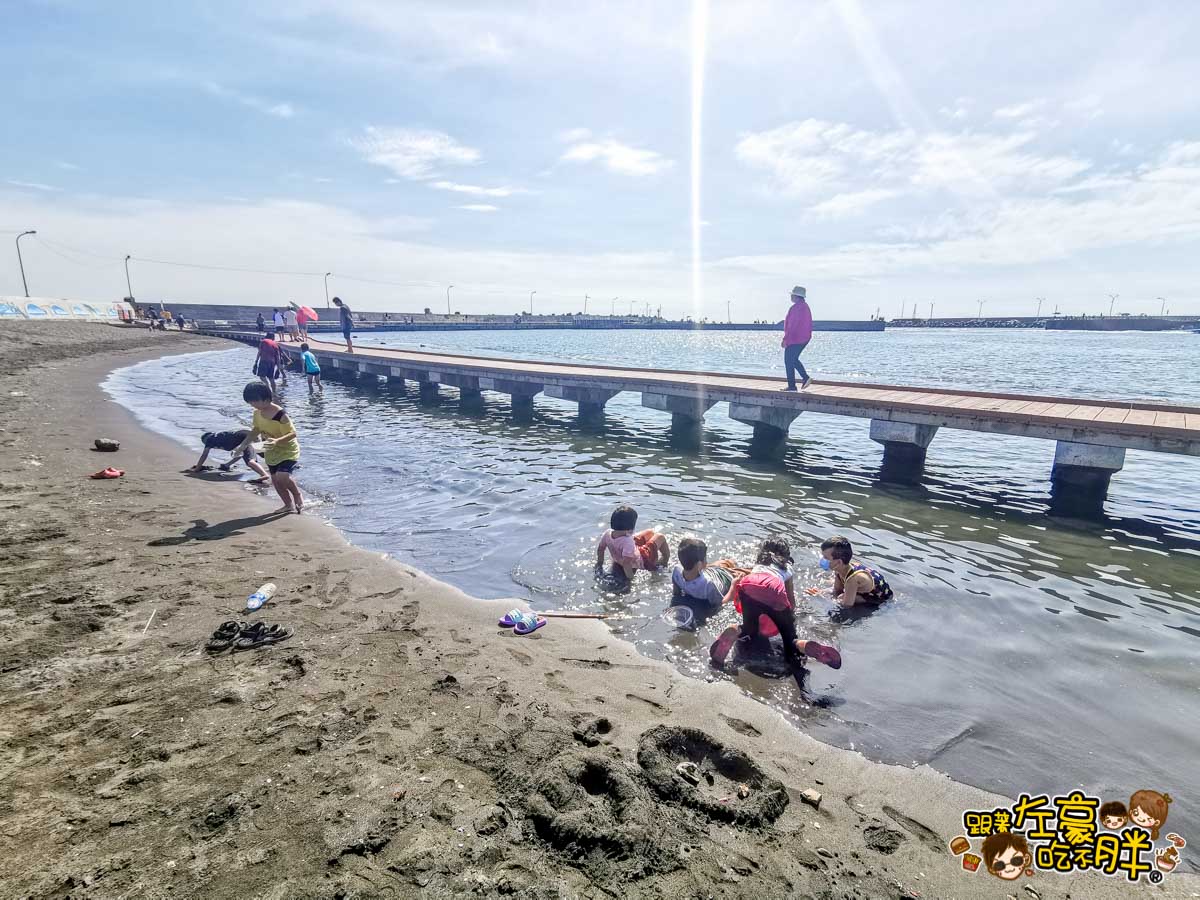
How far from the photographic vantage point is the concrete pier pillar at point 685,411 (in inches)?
634

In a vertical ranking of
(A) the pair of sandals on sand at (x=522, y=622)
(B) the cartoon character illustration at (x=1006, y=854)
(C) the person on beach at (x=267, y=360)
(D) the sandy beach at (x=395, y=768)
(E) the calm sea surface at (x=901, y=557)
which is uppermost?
(C) the person on beach at (x=267, y=360)

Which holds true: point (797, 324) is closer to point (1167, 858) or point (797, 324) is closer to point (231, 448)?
point (1167, 858)

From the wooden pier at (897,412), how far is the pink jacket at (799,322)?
141 centimetres

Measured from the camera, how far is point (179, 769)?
119 inches

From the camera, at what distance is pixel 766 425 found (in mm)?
14617

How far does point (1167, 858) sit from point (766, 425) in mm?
11869

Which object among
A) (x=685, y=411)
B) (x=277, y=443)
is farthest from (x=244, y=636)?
(x=685, y=411)

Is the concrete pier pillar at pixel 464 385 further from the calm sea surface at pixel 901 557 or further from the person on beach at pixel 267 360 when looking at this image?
the person on beach at pixel 267 360

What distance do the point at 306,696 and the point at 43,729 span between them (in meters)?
1.36

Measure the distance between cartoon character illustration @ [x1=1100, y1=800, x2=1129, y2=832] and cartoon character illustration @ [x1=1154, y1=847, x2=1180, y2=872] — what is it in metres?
0.21

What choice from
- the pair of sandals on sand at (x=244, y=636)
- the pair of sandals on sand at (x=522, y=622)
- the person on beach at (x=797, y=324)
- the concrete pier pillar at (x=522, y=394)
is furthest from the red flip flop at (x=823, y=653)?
the concrete pier pillar at (x=522, y=394)

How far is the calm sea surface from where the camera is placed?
14.0 ft

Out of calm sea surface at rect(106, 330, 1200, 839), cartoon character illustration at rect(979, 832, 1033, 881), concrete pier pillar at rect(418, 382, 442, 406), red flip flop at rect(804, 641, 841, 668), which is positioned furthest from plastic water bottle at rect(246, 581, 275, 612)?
concrete pier pillar at rect(418, 382, 442, 406)

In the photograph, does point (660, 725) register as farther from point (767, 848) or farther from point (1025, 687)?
point (1025, 687)
